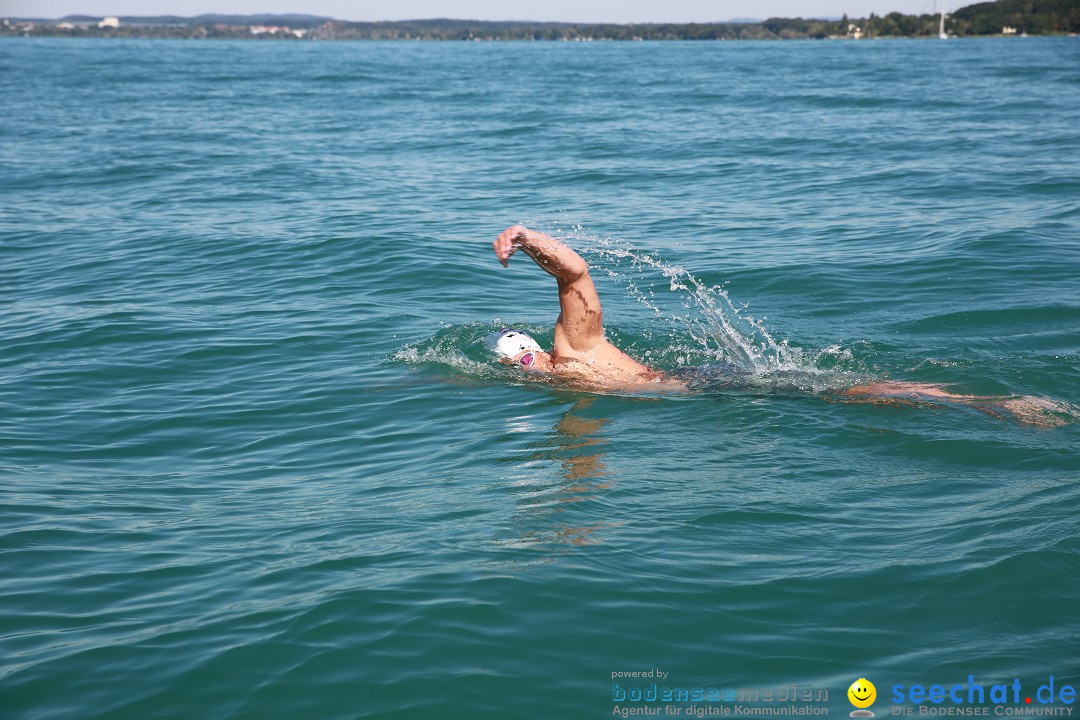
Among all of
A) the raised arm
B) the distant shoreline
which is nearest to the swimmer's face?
the raised arm

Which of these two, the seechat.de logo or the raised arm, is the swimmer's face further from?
the seechat.de logo

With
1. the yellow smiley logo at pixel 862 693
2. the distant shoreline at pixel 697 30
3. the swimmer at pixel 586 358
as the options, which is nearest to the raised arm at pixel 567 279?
the swimmer at pixel 586 358

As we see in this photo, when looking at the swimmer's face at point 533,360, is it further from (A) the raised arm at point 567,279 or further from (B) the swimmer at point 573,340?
(A) the raised arm at point 567,279

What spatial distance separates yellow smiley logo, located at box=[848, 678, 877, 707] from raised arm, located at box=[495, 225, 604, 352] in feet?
11.5

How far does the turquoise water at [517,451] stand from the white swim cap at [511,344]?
0.34 m

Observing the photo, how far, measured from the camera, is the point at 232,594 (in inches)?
211

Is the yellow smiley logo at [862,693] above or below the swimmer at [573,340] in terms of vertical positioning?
below

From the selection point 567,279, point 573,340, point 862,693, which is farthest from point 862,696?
point 573,340

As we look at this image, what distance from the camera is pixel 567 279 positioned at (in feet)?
24.2

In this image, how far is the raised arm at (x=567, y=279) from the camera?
266 inches

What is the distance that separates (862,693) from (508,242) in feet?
12.2

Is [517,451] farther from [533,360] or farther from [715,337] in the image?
[715,337]

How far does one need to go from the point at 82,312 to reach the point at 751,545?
375 inches

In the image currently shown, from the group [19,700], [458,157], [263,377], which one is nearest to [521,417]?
[263,377]
